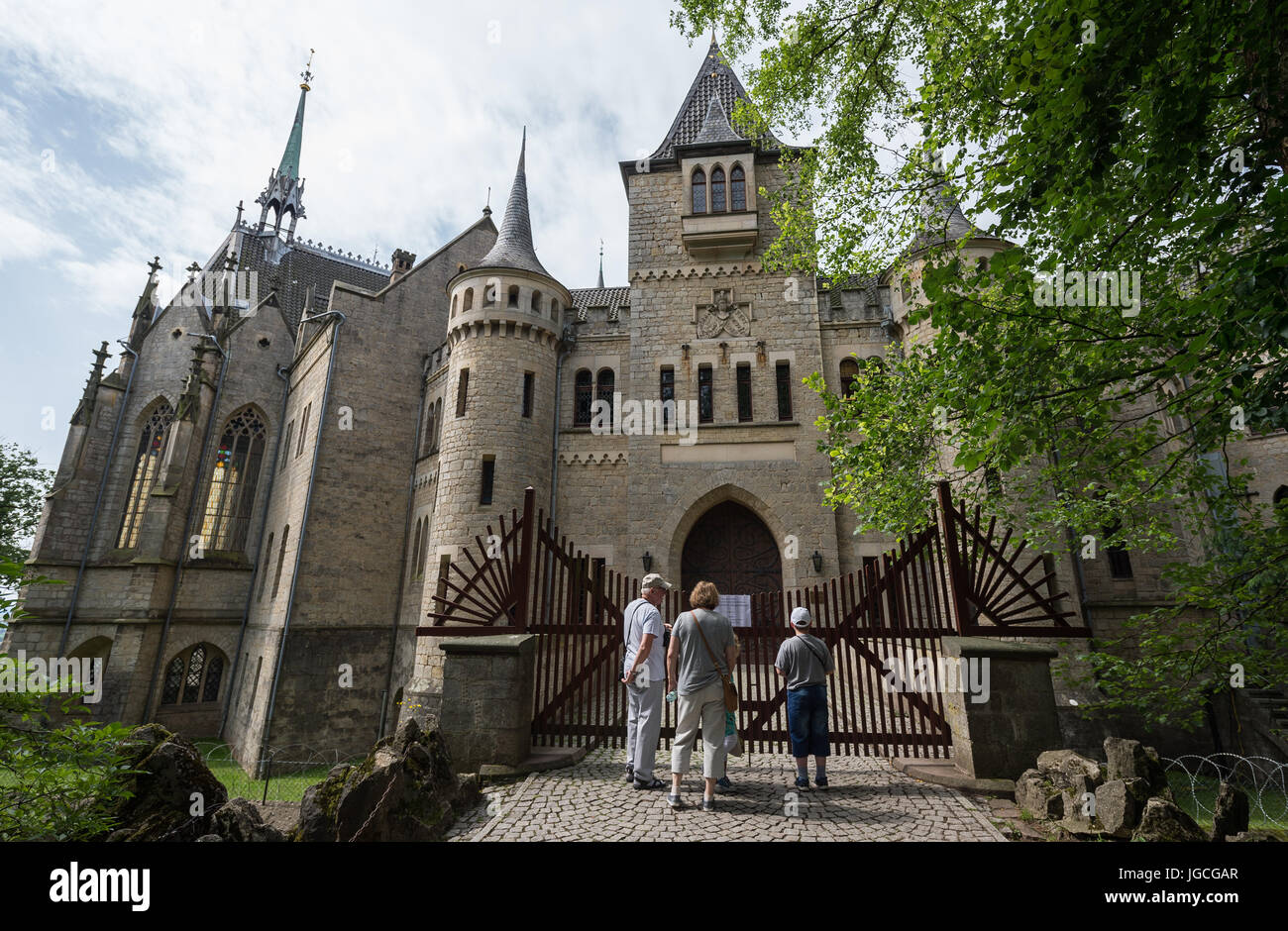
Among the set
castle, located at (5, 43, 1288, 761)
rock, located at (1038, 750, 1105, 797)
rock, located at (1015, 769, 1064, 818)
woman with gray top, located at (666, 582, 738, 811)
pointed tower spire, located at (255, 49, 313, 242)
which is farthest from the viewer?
pointed tower spire, located at (255, 49, 313, 242)

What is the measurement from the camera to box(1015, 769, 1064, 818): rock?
15.3 ft

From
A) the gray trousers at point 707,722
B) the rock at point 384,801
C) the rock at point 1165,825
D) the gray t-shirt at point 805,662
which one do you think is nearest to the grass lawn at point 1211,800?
the rock at point 1165,825

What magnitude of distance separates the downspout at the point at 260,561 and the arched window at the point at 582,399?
1284cm

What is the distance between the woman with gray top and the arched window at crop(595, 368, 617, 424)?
11.5m

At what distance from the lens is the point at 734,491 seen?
47.7 feet

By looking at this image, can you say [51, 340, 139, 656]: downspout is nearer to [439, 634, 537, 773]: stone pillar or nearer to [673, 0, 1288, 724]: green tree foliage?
[439, 634, 537, 773]: stone pillar

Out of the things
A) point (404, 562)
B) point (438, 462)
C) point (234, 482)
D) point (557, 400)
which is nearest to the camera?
point (557, 400)

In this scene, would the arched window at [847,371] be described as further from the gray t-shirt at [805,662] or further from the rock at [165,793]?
the rock at [165,793]

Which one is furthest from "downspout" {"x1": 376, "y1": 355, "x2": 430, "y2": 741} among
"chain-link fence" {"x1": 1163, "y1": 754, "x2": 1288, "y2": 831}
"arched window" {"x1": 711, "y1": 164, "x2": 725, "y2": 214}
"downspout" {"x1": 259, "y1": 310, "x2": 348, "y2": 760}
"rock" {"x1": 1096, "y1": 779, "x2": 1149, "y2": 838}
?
"chain-link fence" {"x1": 1163, "y1": 754, "x2": 1288, "y2": 831}

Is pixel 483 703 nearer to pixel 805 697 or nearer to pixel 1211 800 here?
pixel 805 697

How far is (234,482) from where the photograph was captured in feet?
70.8

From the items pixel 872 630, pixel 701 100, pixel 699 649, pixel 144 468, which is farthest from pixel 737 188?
Result: pixel 144 468

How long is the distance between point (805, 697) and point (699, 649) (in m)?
1.26
